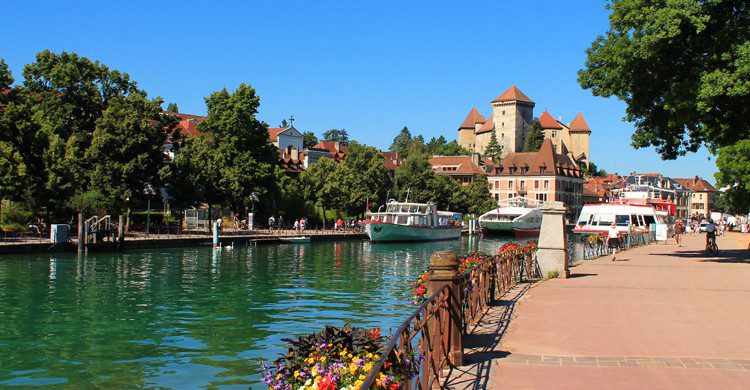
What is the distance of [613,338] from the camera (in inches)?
439

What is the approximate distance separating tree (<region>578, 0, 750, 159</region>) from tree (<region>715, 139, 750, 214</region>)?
32714 millimetres

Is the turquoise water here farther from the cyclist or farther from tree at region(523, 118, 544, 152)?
tree at region(523, 118, 544, 152)

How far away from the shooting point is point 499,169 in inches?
5861

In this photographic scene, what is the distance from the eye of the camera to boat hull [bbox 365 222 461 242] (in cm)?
6719

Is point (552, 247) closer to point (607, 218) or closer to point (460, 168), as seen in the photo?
point (607, 218)

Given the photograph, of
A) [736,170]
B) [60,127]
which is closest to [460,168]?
[736,170]

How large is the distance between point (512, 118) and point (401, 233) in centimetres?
13064

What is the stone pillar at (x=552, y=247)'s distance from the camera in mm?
20797

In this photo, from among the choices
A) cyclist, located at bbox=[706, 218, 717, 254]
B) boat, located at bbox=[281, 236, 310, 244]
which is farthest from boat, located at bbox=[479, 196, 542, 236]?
cyclist, located at bbox=[706, 218, 717, 254]

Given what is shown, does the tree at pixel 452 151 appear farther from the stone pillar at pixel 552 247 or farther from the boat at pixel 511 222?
the stone pillar at pixel 552 247

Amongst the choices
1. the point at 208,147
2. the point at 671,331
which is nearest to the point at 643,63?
the point at 671,331

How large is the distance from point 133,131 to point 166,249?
9646 mm

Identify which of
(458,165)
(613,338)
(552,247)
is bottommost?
(613,338)

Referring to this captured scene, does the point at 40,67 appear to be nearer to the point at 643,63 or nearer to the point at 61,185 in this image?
the point at 61,185
